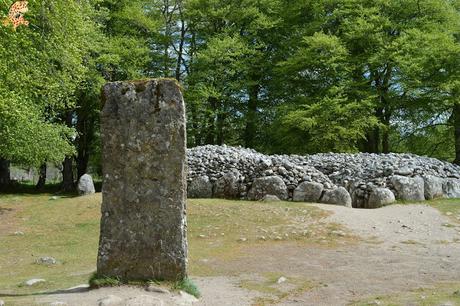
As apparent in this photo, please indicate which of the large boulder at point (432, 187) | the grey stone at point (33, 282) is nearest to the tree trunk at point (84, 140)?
the large boulder at point (432, 187)

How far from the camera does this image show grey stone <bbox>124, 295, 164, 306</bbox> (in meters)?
6.55

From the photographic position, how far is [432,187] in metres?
19.9

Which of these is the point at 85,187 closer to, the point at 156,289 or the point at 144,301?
the point at 156,289

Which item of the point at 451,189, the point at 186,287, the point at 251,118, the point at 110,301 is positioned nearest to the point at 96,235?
the point at 186,287

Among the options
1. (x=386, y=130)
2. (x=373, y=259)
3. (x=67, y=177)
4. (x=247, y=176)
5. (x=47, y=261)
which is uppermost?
(x=386, y=130)

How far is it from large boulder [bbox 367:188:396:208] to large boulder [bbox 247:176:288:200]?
3258mm

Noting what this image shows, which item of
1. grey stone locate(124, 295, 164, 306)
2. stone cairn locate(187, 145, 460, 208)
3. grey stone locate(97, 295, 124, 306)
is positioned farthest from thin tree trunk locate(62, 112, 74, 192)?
grey stone locate(124, 295, 164, 306)

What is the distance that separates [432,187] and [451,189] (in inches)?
43.8

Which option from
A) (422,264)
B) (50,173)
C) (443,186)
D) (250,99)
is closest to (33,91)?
(422,264)

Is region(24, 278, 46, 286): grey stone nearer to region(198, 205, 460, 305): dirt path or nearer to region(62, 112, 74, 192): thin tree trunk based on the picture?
region(198, 205, 460, 305): dirt path

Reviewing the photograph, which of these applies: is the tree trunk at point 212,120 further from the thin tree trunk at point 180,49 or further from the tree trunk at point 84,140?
the tree trunk at point 84,140

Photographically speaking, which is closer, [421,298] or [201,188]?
[421,298]

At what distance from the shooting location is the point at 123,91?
26.2 ft

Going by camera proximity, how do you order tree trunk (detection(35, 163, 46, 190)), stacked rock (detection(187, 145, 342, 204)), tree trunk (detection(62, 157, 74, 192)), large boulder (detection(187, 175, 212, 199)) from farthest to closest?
1. tree trunk (detection(35, 163, 46, 190))
2. tree trunk (detection(62, 157, 74, 192))
3. large boulder (detection(187, 175, 212, 199))
4. stacked rock (detection(187, 145, 342, 204))
